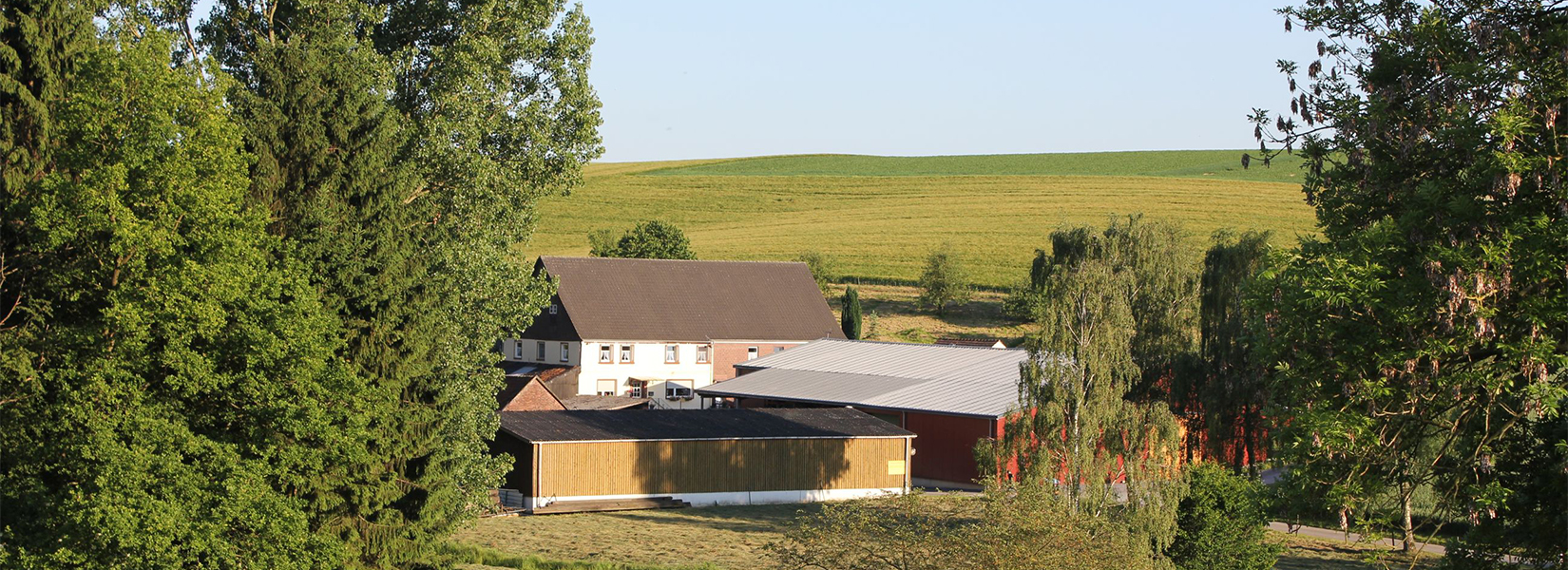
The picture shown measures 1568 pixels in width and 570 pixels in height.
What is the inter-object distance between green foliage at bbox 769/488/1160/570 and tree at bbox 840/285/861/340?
186ft

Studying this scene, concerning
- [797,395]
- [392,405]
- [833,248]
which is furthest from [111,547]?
[833,248]

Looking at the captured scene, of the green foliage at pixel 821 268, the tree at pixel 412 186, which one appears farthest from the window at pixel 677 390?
the tree at pixel 412 186

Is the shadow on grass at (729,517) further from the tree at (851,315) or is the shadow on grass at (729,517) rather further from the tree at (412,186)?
the tree at (851,315)

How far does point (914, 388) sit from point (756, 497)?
935 centimetres

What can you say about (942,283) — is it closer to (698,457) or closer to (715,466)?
(715,466)

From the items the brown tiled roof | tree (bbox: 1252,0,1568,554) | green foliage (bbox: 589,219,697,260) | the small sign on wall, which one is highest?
tree (bbox: 1252,0,1568,554)

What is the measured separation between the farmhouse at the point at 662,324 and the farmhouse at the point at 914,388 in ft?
28.8

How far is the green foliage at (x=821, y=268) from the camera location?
A: 277 feet

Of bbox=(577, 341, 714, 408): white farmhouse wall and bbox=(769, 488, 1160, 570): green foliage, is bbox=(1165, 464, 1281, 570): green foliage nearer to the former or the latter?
bbox=(769, 488, 1160, 570): green foliage

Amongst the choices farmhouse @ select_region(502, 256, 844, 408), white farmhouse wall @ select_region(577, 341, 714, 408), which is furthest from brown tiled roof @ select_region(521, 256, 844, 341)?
white farmhouse wall @ select_region(577, 341, 714, 408)

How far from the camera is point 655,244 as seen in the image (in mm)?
82375

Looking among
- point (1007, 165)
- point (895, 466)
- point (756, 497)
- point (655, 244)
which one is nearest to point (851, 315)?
point (655, 244)

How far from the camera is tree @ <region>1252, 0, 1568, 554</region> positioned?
468 inches

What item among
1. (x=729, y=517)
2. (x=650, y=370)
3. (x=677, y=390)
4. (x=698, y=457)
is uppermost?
(x=698, y=457)
